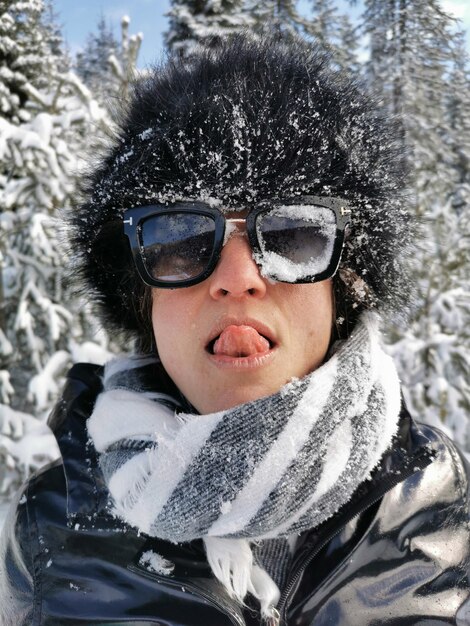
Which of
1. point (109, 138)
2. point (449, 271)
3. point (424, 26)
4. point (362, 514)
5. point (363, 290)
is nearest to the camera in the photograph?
point (362, 514)

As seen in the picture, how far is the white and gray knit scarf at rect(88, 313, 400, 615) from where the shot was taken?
1070mm

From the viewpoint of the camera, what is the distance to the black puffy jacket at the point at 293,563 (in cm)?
116

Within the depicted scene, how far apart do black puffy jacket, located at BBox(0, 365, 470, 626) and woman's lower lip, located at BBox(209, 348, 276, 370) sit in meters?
0.45

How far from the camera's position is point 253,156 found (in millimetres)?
1175

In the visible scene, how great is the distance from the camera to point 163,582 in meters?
1.16

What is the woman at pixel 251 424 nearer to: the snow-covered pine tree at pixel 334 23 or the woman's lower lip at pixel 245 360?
the woman's lower lip at pixel 245 360

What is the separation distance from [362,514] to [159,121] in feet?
3.84

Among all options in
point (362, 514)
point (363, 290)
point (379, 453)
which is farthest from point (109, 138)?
point (362, 514)

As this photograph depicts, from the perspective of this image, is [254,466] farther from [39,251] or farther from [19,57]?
[19,57]

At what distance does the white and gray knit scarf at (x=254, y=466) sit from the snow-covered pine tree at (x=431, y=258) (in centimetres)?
243

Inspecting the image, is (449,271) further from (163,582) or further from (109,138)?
(163,582)

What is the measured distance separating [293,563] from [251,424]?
1.32ft

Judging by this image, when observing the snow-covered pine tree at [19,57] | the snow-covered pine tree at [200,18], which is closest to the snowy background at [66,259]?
the snow-covered pine tree at [200,18]

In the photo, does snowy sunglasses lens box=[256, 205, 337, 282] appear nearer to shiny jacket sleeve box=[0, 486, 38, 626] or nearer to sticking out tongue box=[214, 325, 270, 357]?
sticking out tongue box=[214, 325, 270, 357]
